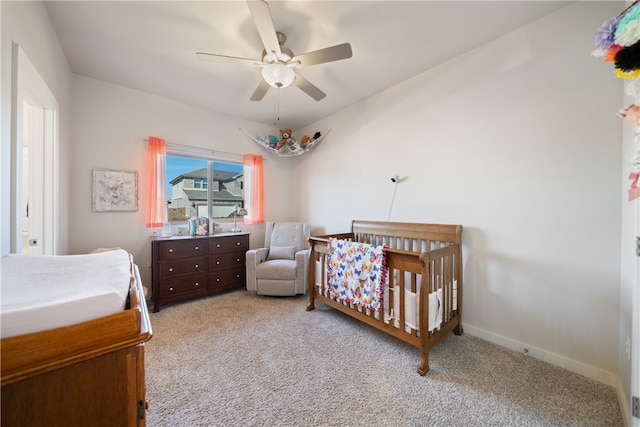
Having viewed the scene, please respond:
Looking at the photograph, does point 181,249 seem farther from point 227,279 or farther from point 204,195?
point 204,195

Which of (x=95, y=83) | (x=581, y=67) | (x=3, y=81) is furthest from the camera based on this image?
(x=95, y=83)

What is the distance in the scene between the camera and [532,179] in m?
1.89

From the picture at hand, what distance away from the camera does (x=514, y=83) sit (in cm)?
197

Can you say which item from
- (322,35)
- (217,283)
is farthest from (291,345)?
(322,35)

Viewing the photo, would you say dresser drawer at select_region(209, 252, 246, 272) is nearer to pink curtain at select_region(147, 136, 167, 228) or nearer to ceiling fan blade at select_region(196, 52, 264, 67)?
pink curtain at select_region(147, 136, 167, 228)

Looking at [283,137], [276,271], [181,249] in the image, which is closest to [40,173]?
[181,249]

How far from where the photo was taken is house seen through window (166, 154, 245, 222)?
3350mm

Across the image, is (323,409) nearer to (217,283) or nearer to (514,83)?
(217,283)

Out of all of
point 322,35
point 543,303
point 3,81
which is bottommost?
point 543,303

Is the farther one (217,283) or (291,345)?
(217,283)

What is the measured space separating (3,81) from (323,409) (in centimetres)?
248

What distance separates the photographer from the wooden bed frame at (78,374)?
0.47 metres

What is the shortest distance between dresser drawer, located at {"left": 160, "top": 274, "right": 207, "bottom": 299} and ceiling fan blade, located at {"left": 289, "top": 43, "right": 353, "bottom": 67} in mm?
2739

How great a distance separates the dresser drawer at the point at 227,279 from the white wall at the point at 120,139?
2.66 ft
